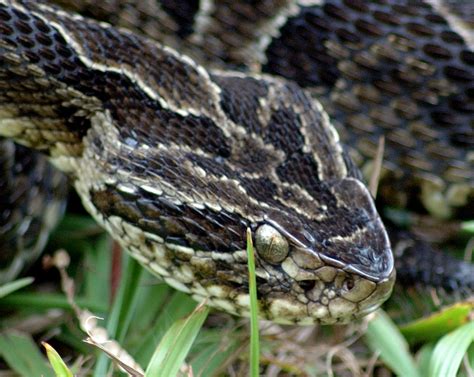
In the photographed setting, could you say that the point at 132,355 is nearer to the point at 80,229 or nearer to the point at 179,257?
the point at 179,257

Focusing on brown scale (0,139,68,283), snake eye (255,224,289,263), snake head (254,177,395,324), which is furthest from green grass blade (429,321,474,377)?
brown scale (0,139,68,283)

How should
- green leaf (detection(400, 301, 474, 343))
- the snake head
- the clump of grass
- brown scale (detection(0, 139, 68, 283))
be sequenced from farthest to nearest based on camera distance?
brown scale (detection(0, 139, 68, 283)) < green leaf (detection(400, 301, 474, 343)) < the clump of grass < the snake head

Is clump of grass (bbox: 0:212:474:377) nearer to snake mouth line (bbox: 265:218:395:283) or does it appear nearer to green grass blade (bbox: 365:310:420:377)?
green grass blade (bbox: 365:310:420:377)

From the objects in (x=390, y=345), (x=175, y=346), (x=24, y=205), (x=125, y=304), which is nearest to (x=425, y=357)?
(x=390, y=345)

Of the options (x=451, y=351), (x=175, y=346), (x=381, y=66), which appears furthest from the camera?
(x=381, y=66)

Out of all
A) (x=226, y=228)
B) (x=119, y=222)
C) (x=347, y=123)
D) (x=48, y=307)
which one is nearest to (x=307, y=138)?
(x=226, y=228)

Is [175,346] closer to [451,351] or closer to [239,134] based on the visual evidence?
[239,134]
